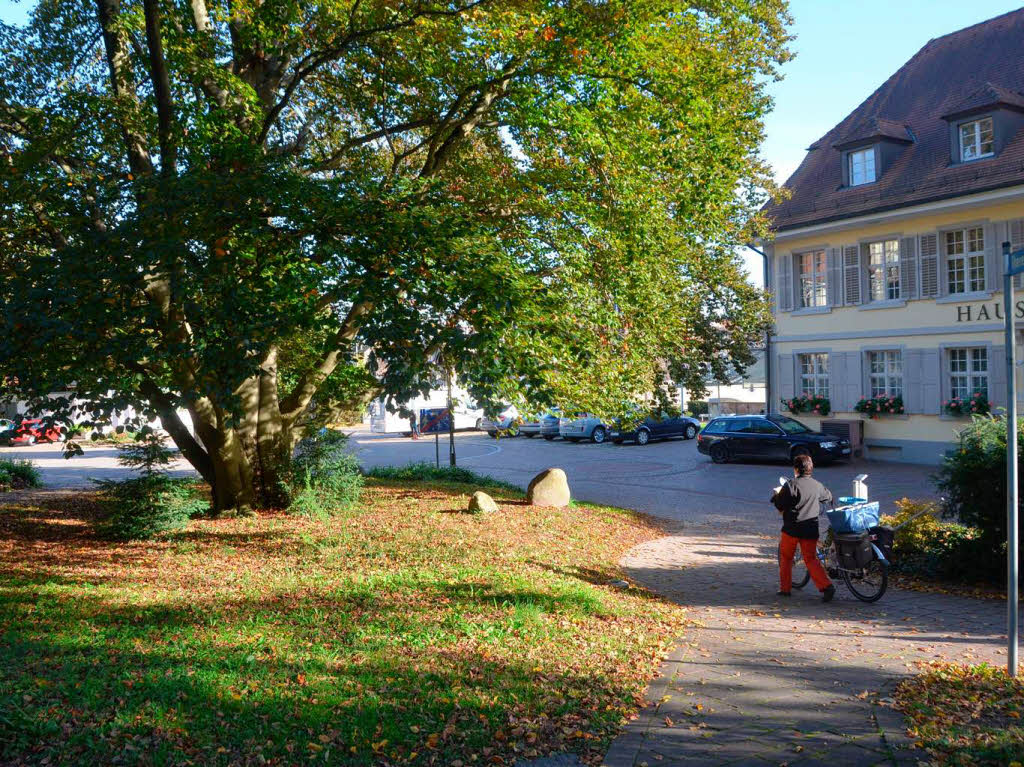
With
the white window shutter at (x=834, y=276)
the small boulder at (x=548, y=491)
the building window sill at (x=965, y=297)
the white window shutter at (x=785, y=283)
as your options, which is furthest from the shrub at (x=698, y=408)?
the small boulder at (x=548, y=491)

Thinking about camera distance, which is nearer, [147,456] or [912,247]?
[147,456]

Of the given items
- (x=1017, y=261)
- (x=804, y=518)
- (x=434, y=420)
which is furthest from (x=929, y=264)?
(x=1017, y=261)

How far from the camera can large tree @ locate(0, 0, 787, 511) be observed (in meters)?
7.56

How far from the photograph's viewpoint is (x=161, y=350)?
8008 millimetres

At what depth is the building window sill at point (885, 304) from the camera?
24250mm

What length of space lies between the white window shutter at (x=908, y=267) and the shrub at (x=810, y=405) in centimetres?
405

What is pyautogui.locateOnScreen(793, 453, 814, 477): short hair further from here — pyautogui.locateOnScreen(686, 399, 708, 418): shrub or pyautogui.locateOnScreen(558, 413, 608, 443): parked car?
pyautogui.locateOnScreen(686, 399, 708, 418): shrub

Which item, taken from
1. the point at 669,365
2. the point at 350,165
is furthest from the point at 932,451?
the point at 350,165

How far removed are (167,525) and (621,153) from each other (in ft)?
25.8

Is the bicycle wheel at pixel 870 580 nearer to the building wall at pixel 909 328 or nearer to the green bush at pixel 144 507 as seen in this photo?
the green bush at pixel 144 507

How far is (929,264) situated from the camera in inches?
925

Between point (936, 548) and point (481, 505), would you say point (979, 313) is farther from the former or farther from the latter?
point (481, 505)

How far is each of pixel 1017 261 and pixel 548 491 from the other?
1045cm

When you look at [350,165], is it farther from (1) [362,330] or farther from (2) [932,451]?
(2) [932,451]
